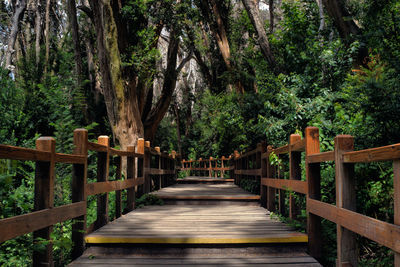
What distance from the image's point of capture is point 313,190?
4.16 meters

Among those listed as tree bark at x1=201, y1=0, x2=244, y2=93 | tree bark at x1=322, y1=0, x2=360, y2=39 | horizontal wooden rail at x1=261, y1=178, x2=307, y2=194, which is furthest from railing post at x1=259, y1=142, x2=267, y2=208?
tree bark at x1=201, y1=0, x2=244, y2=93

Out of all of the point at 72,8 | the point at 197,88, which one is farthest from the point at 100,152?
the point at 197,88

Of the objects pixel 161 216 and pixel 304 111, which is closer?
pixel 161 216

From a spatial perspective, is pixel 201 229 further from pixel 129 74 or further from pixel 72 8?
pixel 72 8

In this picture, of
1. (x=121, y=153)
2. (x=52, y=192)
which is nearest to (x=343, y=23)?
(x=121, y=153)

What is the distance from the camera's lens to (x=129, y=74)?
10141 mm

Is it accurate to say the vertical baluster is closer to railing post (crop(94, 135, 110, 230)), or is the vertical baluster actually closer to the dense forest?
the dense forest

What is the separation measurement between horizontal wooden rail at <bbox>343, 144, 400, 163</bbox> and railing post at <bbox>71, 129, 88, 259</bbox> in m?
2.72

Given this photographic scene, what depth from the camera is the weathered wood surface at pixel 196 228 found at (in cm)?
401

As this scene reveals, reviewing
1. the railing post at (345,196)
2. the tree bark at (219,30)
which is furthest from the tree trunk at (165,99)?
the railing post at (345,196)

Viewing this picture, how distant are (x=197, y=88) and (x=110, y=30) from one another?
20830 mm

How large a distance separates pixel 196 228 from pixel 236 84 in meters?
10.2

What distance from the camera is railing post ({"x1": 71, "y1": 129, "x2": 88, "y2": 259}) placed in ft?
13.0

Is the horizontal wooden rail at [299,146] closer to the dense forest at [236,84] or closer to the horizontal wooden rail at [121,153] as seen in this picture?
the dense forest at [236,84]
